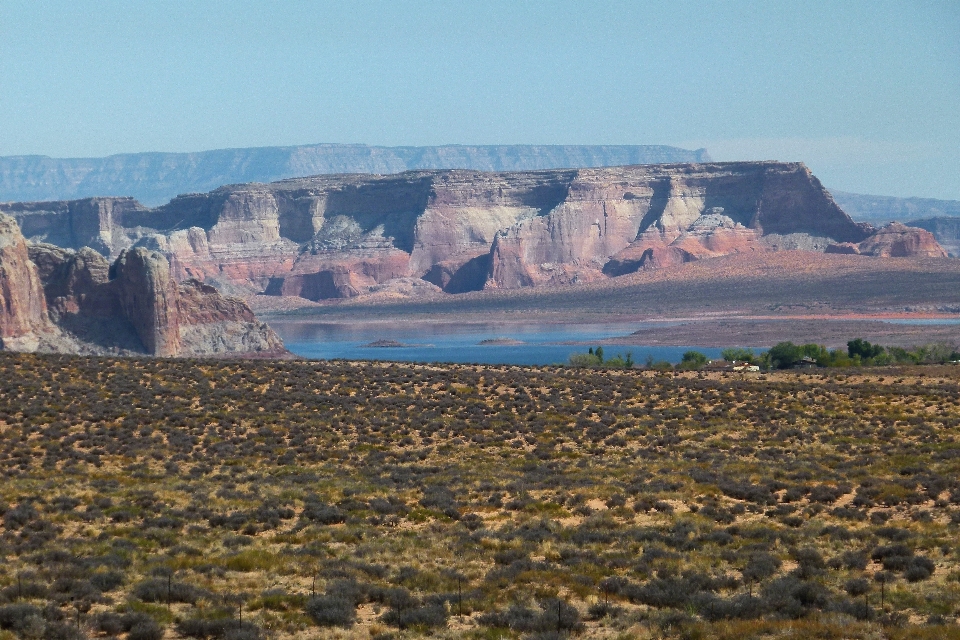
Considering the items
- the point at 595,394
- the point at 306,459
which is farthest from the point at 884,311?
the point at 306,459

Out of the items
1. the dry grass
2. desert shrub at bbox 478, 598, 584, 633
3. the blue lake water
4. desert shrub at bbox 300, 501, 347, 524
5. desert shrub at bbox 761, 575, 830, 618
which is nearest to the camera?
desert shrub at bbox 478, 598, 584, 633

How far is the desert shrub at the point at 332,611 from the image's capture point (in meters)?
17.0

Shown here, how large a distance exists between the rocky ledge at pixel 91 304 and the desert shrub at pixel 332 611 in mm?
94636

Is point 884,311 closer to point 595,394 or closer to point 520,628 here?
point 595,394

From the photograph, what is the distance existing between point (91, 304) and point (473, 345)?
56916mm

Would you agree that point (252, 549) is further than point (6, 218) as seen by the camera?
No

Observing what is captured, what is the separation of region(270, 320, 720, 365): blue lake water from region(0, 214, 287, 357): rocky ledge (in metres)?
15.9

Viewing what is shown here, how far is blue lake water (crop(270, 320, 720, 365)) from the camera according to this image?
134375 millimetres

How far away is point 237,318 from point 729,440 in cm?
10265

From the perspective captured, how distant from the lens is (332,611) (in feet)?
56.1

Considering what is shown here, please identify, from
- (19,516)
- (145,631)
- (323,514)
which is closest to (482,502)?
(323,514)

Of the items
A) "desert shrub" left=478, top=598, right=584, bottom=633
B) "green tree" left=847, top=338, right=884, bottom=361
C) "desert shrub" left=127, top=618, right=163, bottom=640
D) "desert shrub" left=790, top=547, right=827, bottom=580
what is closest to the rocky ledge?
"green tree" left=847, top=338, right=884, bottom=361

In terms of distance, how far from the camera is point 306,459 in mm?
35375

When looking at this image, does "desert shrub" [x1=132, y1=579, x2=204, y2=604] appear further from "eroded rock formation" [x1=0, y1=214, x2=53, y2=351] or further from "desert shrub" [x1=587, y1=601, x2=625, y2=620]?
"eroded rock formation" [x1=0, y1=214, x2=53, y2=351]
